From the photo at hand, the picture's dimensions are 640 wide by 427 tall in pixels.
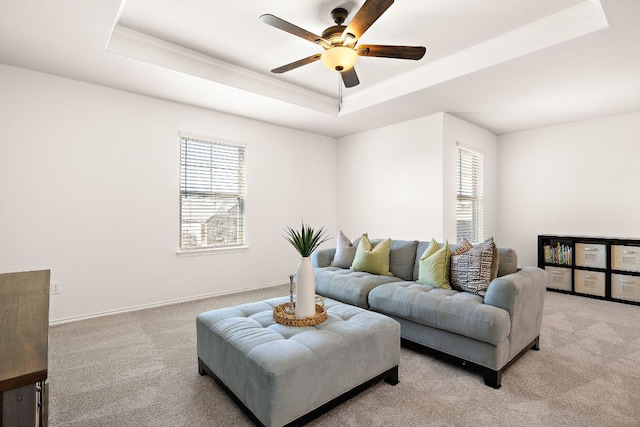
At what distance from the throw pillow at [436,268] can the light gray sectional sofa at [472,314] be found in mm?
64

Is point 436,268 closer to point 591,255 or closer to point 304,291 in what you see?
point 304,291

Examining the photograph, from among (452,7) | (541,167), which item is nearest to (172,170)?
(452,7)

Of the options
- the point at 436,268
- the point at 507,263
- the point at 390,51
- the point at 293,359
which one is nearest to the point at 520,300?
the point at 507,263

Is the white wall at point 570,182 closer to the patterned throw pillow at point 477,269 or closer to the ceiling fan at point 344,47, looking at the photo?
the patterned throw pillow at point 477,269

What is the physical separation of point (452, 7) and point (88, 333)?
13.8 feet

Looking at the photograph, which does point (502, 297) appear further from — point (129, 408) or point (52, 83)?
point (52, 83)

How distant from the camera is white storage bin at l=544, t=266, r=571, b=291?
15.1 feet

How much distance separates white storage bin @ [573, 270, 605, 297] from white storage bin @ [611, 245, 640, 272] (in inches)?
8.4

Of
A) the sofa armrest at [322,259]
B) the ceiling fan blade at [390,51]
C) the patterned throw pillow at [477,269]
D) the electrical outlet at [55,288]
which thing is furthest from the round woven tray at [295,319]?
the electrical outlet at [55,288]

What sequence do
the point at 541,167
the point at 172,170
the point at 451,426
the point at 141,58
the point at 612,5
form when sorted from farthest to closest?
the point at 541,167 → the point at 172,170 → the point at 141,58 → the point at 612,5 → the point at 451,426

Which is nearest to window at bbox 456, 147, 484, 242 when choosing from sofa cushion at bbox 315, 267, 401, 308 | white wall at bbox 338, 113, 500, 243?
white wall at bbox 338, 113, 500, 243

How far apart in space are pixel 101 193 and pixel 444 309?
3.61 m

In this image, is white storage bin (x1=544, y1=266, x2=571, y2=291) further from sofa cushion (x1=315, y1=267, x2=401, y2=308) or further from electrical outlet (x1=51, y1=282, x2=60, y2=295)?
electrical outlet (x1=51, y1=282, x2=60, y2=295)

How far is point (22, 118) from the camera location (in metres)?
3.11
